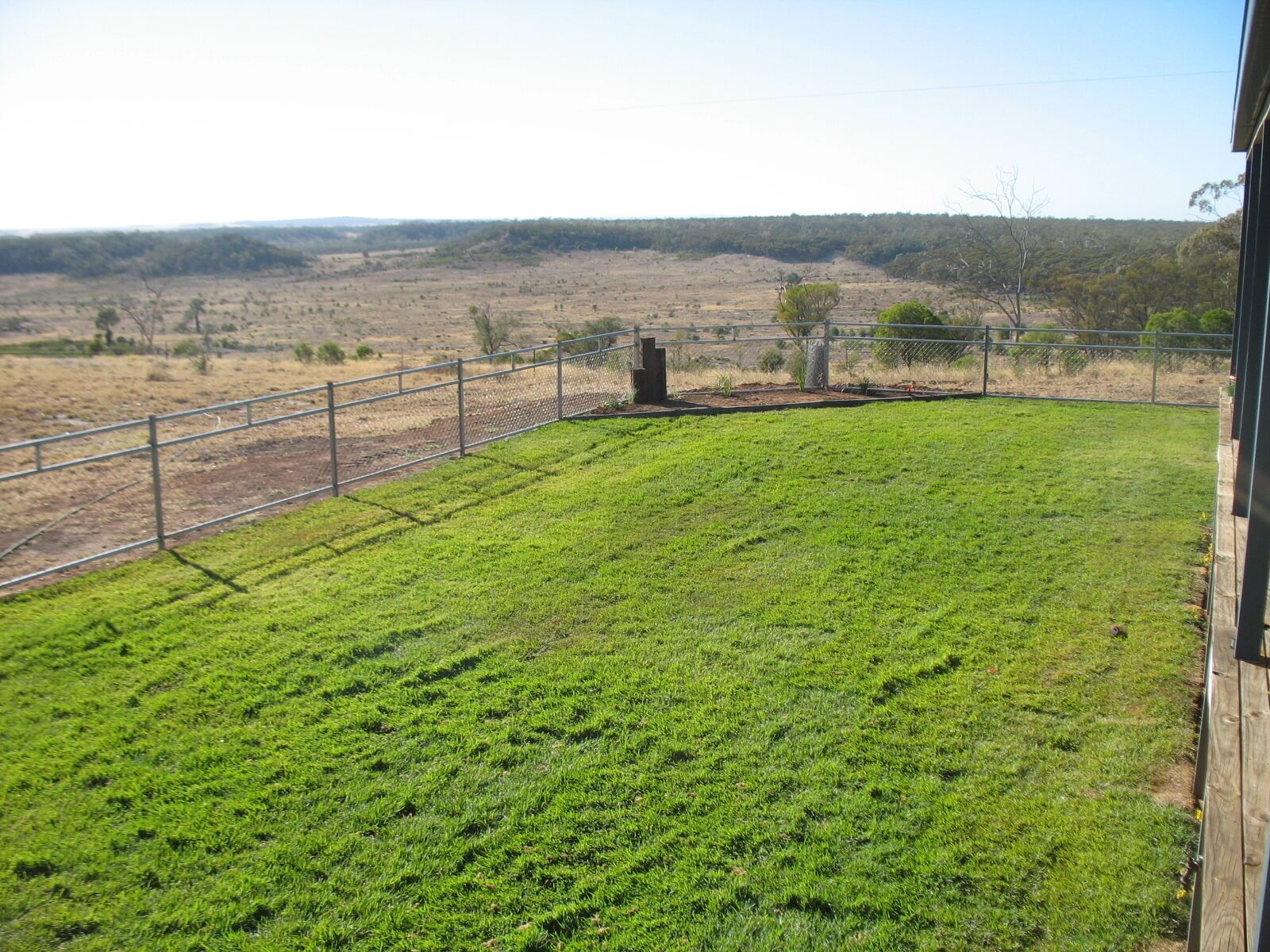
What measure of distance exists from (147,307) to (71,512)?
211 ft

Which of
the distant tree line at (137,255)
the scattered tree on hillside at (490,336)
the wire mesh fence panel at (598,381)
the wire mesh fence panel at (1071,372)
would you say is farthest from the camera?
the distant tree line at (137,255)

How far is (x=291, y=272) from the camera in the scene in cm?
9500

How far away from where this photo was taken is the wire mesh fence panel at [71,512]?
988cm

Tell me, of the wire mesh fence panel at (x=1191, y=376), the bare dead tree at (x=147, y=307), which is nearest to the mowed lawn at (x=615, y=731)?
the wire mesh fence panel at (x=1191, y=376)

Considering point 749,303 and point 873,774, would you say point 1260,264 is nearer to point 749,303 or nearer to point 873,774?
point 873,774

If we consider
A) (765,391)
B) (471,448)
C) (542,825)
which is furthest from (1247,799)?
(765,391)

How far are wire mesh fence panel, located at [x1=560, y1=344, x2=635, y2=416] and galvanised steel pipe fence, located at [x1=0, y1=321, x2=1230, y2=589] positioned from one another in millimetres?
64

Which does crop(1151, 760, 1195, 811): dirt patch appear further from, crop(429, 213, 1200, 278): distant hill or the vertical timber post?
crop(429, 213, 1200, 278): distant hill

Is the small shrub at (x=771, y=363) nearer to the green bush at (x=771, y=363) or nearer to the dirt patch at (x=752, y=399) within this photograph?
the green bush at (x=771, y=363)

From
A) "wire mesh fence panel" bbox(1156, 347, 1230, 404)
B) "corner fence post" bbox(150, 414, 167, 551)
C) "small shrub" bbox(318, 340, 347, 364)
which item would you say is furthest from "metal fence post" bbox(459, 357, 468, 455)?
"small shrub" bbox(318, 340, 347, 364)

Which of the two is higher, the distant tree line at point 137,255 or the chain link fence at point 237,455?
the distant tree line at point 137,255

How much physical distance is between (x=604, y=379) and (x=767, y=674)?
13.1 m

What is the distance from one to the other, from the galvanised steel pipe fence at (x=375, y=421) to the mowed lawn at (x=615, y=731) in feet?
4.12

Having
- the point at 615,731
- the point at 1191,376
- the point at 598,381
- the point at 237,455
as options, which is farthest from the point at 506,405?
the point at 1191,376
